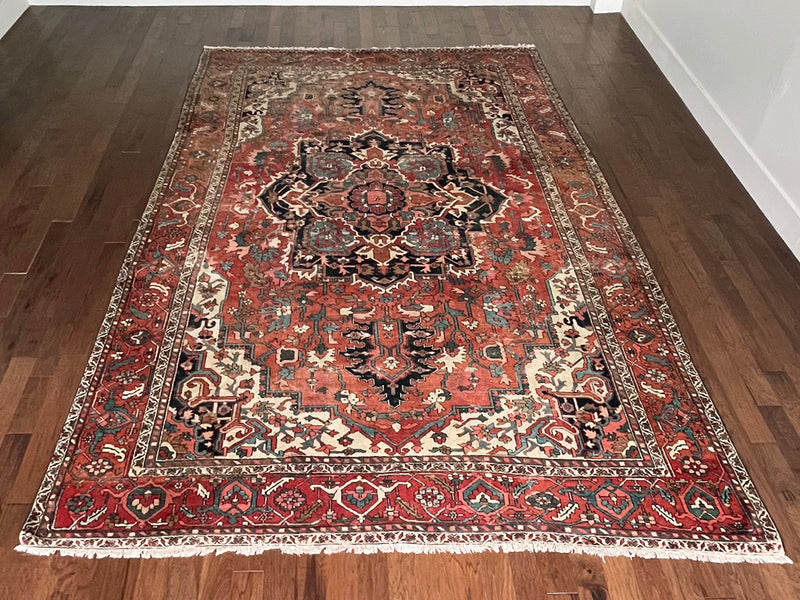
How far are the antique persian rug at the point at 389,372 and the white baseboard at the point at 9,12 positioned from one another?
1.79 meters

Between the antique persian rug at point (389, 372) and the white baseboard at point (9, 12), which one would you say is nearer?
the antique persian rug at point (389, 372)

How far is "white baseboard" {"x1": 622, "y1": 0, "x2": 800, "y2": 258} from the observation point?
2920 mm

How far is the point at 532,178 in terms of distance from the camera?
3250 mm

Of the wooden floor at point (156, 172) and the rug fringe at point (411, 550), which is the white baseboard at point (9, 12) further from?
the rug fringe at point (411, 550)

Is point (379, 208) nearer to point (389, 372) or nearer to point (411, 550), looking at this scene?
point (389, 372)

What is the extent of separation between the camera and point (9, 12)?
14.7 feet

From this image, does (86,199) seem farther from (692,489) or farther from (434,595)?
(692,489)

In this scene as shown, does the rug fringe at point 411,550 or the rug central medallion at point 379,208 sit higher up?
the rug fringe at point 411,550

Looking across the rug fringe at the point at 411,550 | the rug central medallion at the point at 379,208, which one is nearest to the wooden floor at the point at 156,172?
the rug fringe at the point at 411,550

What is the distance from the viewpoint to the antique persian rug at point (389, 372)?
1914 mm

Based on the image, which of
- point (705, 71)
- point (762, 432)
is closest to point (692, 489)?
point (762, 432)

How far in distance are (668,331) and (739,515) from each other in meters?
0.72

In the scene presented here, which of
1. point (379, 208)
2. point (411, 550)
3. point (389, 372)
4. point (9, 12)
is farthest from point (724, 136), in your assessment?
point (9, 12)

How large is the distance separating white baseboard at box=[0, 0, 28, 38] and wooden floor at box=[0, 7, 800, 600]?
2.5 inches
